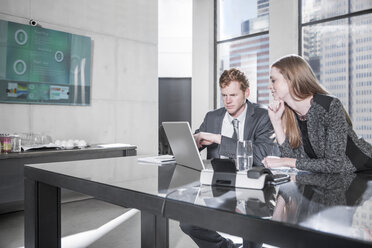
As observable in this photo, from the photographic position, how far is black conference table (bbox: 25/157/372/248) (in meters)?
0.82

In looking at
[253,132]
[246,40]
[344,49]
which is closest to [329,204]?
[253,132]

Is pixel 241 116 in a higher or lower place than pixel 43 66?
lower

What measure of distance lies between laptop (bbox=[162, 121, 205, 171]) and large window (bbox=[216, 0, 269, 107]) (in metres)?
4.74

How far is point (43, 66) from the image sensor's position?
13.1 feet

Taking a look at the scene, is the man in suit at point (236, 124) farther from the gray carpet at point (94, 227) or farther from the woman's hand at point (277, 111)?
the gray carpet at point (94, 227)

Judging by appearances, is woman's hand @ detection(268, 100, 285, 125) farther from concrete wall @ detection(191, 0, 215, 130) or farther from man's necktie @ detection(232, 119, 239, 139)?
concrete wall @ detection(191, 0, 215, 130)

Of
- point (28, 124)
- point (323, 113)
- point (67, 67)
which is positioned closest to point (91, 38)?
point (67, 67)

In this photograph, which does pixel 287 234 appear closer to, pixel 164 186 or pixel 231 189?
pixel 231 189

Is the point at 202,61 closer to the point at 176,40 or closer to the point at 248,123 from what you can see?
the point at 176,40

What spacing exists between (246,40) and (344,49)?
1.91m

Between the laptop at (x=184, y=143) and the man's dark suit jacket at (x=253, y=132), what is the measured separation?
1.17 feet

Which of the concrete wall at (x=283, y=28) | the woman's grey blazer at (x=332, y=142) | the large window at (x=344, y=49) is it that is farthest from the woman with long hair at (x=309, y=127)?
the concrete wall at (x=283, y=28)

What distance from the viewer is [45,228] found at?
1954mm

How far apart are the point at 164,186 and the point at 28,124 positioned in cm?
314
